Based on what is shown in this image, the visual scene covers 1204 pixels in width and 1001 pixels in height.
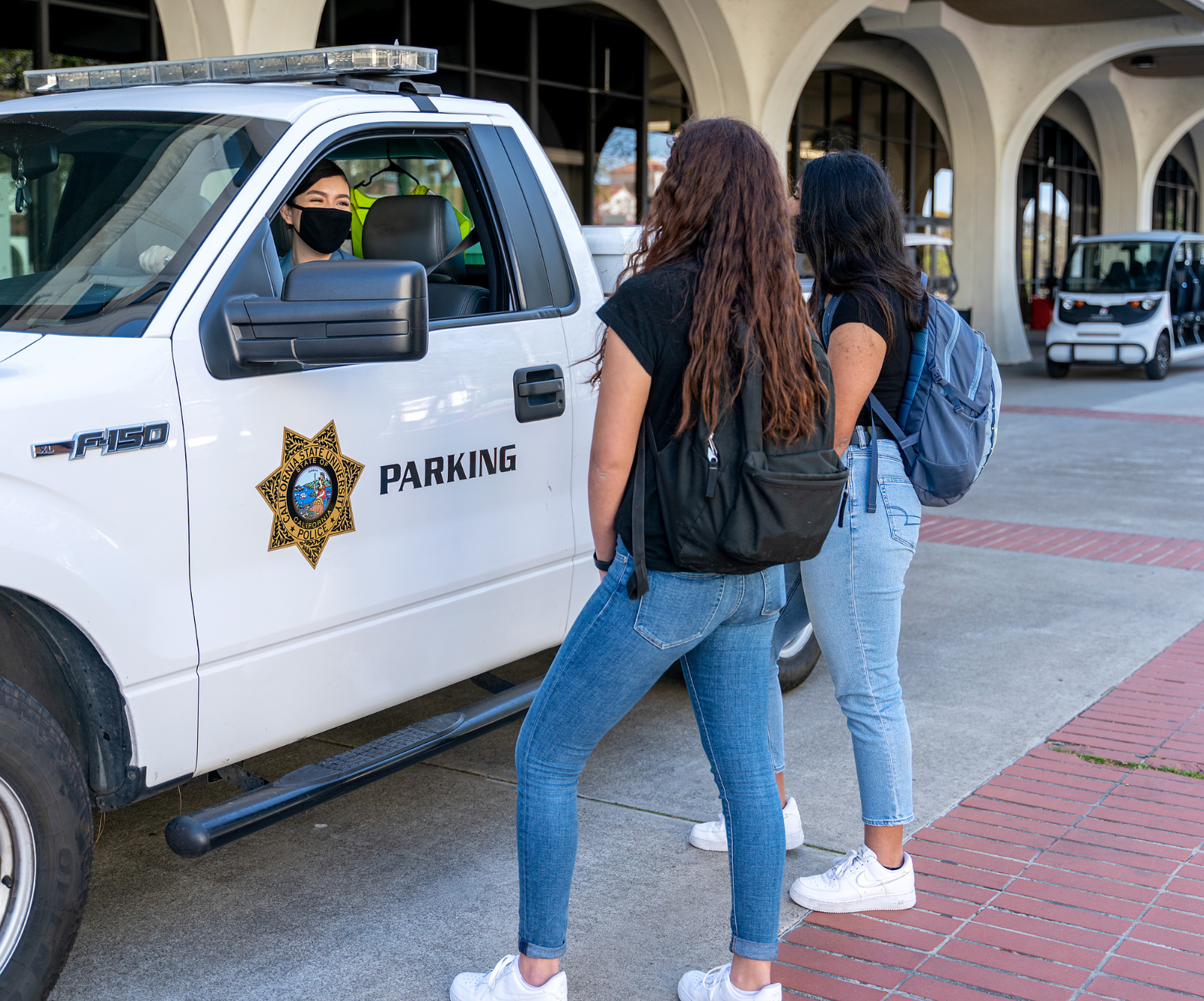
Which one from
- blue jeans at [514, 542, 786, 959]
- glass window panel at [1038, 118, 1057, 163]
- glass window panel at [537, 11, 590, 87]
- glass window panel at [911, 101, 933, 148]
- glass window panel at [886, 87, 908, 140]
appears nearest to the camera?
blue jeans at [514, 542, 786, 959]

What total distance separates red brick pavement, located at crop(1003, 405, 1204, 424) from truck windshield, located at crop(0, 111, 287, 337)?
12.6 metres

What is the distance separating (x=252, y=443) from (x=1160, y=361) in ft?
60.4

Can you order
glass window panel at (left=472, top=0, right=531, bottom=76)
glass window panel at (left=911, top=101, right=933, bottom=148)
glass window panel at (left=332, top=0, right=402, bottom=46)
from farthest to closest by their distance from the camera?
glass window panel at (left=911, top=101, right=933, bottom=148) → glass window panel at (left=472, top=0, right=531, bottom=76) → glass window panel at (left=332, top=0, right=402, bottom=46)

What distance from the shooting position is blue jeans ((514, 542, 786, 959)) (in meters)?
2.55

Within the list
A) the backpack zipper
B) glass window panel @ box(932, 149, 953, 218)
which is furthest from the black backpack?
glass window panel @ box(932, 149, 953, 218)

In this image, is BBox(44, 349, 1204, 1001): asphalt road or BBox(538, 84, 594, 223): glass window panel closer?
BBox(44, 349, 1204, 1001): asphalt road

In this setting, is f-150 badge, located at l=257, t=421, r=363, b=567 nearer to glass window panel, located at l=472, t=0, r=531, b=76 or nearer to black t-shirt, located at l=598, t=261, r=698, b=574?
black t-shirt, located at l=598, t=261, r=698, b=574

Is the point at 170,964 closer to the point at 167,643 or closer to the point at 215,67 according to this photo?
the point at 167,643

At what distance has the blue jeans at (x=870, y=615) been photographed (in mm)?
3223

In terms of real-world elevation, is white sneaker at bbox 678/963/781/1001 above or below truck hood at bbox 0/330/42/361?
below

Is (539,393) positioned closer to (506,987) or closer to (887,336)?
(887,336)

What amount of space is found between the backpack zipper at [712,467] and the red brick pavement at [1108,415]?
12674mm

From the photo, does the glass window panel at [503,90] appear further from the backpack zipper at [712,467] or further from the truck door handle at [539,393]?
the backpack zipper at [712,467]

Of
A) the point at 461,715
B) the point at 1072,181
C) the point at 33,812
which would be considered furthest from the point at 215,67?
the point at 1072,181
